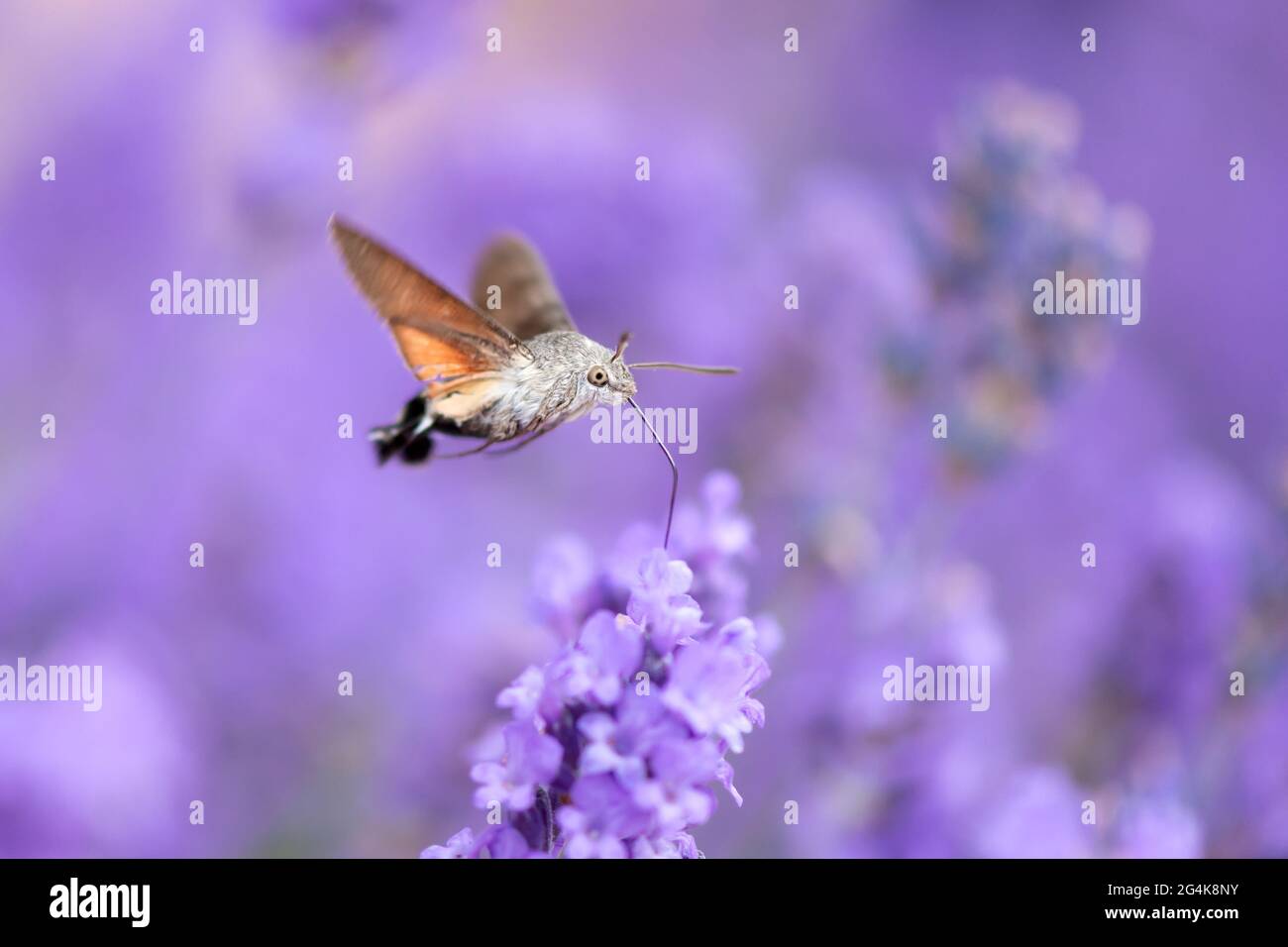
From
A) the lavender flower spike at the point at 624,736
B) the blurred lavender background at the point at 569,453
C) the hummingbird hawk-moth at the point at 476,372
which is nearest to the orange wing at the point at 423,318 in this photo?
the hummingbird hawk-moth at the point at 476,372

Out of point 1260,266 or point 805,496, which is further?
point 1260,266

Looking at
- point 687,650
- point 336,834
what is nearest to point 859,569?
point 336,834

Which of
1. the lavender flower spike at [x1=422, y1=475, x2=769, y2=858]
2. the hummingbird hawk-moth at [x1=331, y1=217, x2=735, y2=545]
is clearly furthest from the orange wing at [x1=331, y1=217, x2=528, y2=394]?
the lavender flower spike at [x1=422, y1=475, x2=769, y2=858]

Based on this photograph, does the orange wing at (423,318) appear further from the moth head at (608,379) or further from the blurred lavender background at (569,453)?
the blurred lavender background at (569,453)

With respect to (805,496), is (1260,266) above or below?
above

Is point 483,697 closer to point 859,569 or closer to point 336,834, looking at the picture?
point 336,834
